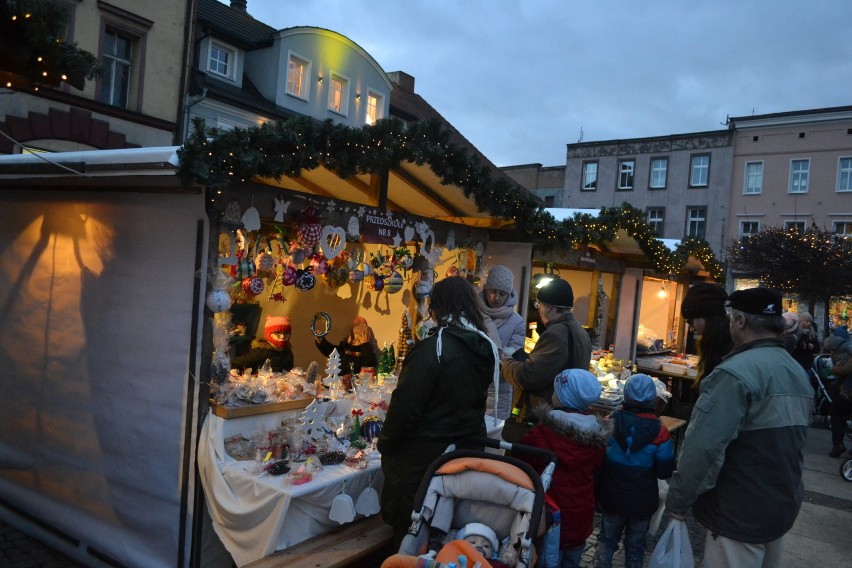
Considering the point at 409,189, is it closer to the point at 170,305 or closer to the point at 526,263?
the point at 526,263

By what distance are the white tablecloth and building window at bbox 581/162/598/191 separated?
99.0ft

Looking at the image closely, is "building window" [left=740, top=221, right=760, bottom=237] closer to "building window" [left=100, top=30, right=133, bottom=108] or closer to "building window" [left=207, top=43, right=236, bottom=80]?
"building window" [left=207, top=43, right=236, bottom=80]

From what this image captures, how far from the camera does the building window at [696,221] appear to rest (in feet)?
94.8

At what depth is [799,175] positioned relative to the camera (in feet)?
87.8

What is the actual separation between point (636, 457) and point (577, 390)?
20.7 inches

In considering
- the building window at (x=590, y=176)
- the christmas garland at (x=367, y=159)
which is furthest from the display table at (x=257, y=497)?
the building window at (x=590, y=176)

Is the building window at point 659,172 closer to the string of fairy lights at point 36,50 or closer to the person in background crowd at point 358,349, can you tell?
the person in background crowd at point 358,349

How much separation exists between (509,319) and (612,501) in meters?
2.16

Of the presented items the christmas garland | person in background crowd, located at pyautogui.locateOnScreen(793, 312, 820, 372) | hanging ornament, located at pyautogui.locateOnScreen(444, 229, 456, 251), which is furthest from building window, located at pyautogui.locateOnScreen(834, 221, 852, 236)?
hanging ornament, located at pyautogui.locateOnScreen(444, 229, 456, 251)

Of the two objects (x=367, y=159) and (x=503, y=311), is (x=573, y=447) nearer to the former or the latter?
(x=503, y=311)

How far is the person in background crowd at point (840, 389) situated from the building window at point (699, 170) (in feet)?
73.4

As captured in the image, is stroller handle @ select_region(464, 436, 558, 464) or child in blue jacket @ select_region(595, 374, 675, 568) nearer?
stroller handle @ select_region(464, 436, 558, 464)

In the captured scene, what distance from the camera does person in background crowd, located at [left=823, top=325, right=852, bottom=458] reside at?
26.4 feet

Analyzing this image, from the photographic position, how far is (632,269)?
10.4 m
